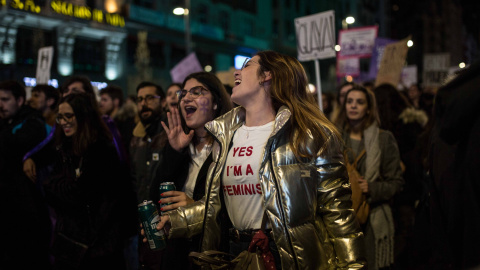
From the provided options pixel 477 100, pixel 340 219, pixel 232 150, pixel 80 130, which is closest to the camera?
pixel 477 100

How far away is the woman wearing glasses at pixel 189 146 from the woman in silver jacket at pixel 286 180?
0.29 m

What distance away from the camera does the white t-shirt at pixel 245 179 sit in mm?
2648

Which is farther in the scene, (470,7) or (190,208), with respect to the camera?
(190,208)

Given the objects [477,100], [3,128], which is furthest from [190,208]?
[3,128]

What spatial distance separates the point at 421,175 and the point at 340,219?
3252 millimetres

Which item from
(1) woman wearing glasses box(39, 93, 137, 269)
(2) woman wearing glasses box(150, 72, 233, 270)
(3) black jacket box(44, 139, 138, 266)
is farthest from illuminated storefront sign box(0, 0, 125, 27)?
(2) woman wearing glasses box(150, 72, 233, 270)

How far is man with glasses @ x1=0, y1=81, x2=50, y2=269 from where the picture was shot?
5238 mm

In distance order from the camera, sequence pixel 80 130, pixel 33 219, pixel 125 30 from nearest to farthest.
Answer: pixel 80 130 → pixel 33 219 → pixel 125 30

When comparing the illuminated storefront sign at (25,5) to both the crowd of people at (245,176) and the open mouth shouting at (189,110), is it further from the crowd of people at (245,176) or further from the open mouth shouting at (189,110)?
the open mouth shouting at (189,110)

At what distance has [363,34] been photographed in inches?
504

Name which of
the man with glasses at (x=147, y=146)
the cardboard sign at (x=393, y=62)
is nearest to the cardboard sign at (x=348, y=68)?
the cardboard sign at (x=393, y=62)

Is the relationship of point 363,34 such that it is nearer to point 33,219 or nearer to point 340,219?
point 33,219

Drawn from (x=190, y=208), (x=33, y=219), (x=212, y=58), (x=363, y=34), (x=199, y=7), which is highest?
(x=199, y=7)

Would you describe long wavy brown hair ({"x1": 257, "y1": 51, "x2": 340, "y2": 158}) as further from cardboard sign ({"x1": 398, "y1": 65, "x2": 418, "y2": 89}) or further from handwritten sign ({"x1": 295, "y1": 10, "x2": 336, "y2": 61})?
cardboard sign ({"x1": 398, "y1": 65, "x2": 418, "y2": 89})
